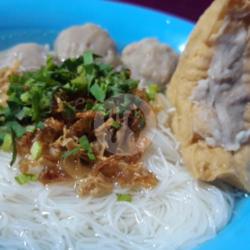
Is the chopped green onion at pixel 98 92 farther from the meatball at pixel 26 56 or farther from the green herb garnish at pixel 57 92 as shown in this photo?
the meatball at pixel 26 56

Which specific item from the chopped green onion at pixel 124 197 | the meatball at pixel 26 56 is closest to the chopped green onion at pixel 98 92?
the chopped green onion at pixel 124 197

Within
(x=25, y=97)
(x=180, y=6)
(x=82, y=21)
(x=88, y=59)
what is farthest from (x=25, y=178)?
(x=180, y=6)

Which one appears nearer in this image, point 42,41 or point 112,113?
point 112,113

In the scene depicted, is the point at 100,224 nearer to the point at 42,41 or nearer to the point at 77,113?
the point at 77,113

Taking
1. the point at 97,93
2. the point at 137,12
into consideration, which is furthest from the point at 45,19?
the point at 97,93

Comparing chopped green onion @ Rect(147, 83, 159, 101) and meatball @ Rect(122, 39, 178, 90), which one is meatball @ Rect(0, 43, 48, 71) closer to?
meatball @ Rect(122, 39, 178, 90)

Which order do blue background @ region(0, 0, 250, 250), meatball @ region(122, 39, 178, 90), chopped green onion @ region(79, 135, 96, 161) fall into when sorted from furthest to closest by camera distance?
1. blue background @ region(0, 0, 250, 250)
2. meatball @ region(122, 39, 178, 90)
3. chopped green onion @ region(79, 135, 96, 161)

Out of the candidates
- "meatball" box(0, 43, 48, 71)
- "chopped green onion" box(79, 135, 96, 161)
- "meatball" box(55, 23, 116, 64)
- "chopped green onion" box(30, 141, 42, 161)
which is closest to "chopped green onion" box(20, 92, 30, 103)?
"chopped green onion" box(30, 141, 42, 161)
